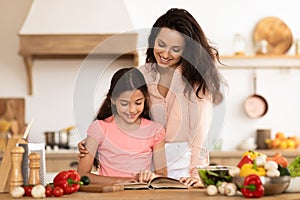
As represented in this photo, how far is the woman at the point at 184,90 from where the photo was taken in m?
2.82

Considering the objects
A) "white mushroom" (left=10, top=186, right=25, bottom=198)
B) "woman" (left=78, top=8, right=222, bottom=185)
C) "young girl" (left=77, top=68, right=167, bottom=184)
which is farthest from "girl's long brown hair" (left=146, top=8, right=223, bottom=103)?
"white mushroom" (left=10, top=186, right=25, bottom=198)

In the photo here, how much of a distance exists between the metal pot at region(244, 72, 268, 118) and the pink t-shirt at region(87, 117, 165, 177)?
310 cm

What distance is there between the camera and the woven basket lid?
571 centimetres

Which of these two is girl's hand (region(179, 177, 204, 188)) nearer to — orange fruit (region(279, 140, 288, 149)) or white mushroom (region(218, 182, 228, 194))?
white mushroom (region(218, 182, 228, 194))

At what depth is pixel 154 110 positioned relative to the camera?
2840 millimetres

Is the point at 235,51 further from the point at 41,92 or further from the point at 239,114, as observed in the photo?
the point at 41,92

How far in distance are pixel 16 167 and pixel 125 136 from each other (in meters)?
0.52

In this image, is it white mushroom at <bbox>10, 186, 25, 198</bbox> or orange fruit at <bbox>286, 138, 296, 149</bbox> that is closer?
white mushroom at <bbox>10, 186, 25, 198</bbox>

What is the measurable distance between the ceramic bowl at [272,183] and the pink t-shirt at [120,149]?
55cm

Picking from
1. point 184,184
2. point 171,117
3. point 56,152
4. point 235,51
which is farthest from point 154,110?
point 235,51

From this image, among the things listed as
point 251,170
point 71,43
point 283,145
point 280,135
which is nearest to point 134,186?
point 251,170

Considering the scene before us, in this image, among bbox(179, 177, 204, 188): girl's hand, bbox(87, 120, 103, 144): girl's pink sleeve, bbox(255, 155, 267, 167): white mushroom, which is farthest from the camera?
bbox(87, 120, 103, 144): girl's pink sleeve

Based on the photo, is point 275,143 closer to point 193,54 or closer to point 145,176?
point 193,54

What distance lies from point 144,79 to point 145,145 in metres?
0.27
